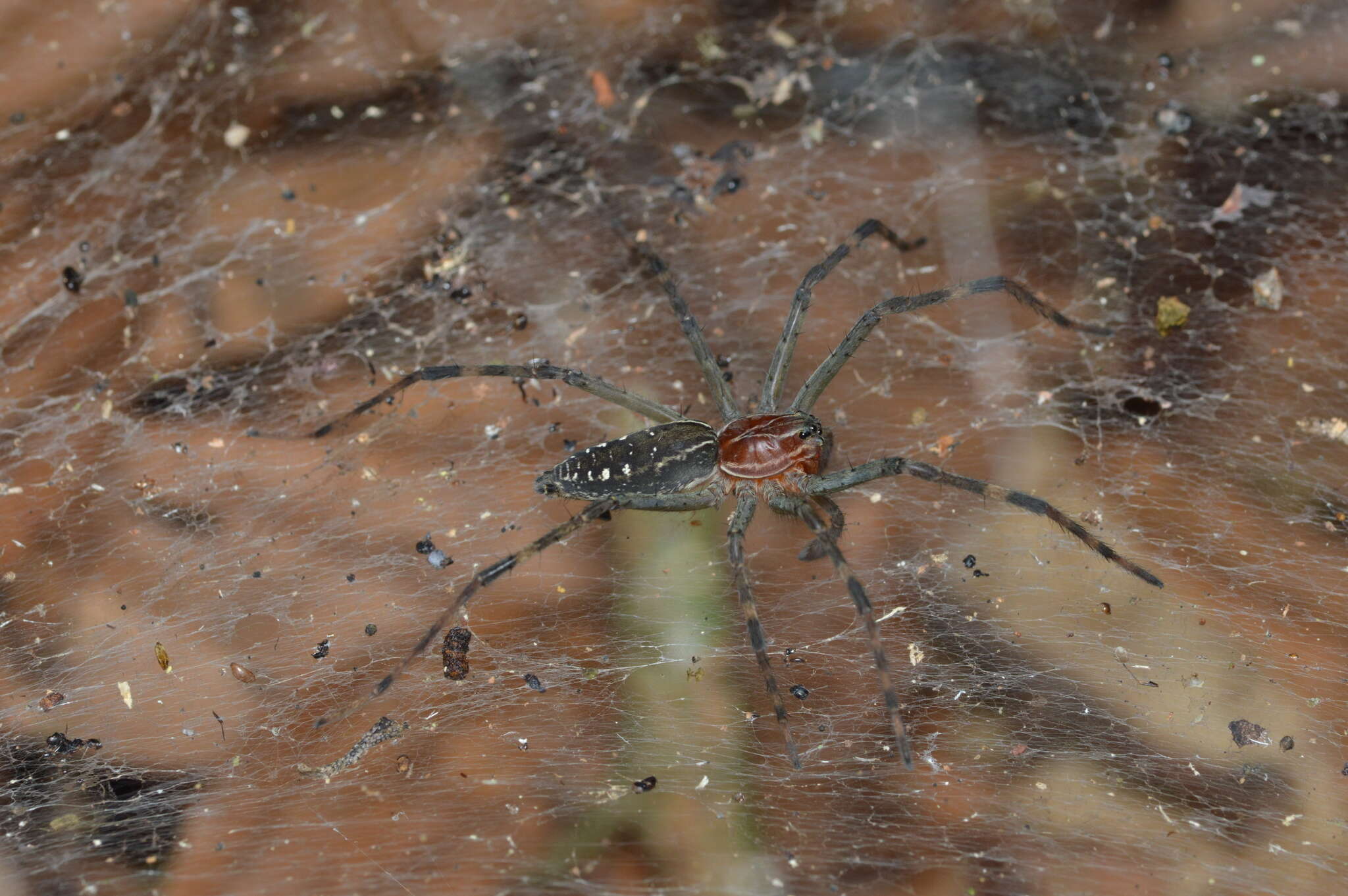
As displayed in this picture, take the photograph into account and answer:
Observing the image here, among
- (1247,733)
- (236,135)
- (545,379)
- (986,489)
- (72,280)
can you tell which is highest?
(236,135)

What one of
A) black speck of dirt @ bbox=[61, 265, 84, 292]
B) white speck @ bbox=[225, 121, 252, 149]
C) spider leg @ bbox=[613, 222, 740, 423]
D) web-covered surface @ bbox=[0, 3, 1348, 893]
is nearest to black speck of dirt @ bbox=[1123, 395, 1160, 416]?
web-covered surface @ bbox=[0, 3, 1348, 893]

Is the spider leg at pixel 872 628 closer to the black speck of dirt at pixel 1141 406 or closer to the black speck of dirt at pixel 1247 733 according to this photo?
the black speck of dirt at pixel 1247 733

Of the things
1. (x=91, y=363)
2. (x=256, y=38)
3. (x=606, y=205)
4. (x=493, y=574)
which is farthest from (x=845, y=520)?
(x=256, y=38)

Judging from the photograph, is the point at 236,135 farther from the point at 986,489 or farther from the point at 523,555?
the point at 986,489

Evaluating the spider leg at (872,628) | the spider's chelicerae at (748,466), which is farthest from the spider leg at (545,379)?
the spider leg at (872,628)

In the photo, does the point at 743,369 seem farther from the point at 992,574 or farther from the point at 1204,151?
the point at 1204,151

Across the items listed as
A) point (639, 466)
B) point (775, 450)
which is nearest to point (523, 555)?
point (639, 466)

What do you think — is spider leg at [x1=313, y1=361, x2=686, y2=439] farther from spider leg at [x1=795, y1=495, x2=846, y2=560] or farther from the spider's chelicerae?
spider leg at [x1=795, y1=495, x2=846, y2=560]
